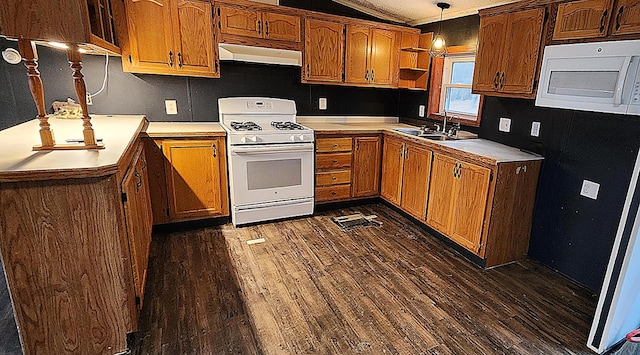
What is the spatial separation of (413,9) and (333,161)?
1.86 meters

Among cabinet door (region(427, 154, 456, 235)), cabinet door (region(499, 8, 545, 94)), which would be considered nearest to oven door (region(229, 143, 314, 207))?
cabinet door (region(427, 154, 456, 235))

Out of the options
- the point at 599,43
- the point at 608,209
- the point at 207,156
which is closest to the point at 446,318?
the point at 608,209

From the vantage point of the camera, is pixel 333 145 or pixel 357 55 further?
pixel 357 55

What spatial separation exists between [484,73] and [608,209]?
4.46 ft

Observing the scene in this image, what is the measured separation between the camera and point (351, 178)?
3.80 meters

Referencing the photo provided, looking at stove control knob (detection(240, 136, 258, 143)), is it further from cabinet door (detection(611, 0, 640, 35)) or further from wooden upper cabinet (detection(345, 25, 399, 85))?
cabinet door (detection(611, 0, 640, 35))

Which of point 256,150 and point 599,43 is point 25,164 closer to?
point 256,150

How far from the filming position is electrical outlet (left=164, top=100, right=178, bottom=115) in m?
3.37

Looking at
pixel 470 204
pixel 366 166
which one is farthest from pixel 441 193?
pixel 366 166

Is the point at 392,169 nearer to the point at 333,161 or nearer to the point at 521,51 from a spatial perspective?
the point at 333,161

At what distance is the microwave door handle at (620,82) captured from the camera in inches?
73.0

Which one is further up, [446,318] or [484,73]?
[484,73]

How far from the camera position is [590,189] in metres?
2.38

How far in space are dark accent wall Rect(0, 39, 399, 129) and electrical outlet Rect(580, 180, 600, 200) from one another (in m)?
2.46
